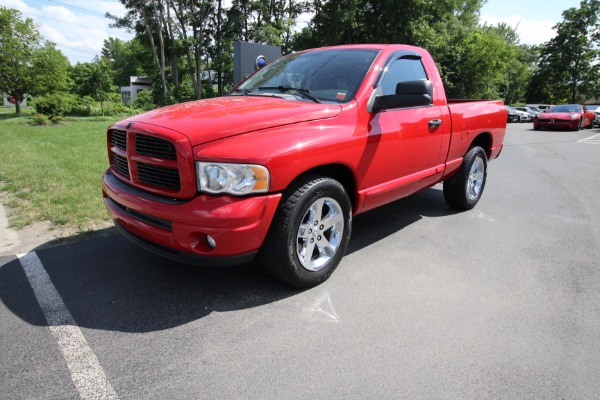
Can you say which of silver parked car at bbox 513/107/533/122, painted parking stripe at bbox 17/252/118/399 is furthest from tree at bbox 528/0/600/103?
painted parking stripe at bbox 17/252/118/399

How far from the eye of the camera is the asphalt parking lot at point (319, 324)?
2.11m

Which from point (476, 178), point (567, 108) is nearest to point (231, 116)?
point (476, 178)

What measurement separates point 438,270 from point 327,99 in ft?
5.85

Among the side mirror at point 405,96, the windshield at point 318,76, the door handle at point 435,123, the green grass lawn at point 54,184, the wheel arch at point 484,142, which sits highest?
the windshield at point 318,76

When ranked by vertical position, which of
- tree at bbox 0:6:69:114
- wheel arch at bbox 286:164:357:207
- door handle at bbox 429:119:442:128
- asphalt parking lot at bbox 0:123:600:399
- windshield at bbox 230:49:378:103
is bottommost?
asphalt parking lot at bbox 0:123:600:399

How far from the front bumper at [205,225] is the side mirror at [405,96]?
1272mm

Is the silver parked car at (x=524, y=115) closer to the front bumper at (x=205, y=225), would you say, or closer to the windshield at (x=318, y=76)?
the windshield at (x=318, y=76)

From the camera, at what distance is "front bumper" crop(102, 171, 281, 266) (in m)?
2.46

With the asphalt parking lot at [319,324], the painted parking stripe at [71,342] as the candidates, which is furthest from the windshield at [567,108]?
the painted parking stripe at [71,342]

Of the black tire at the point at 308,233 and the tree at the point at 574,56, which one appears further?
the tree at the point at 574,56

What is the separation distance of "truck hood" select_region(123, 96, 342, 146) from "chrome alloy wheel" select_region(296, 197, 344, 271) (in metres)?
0.66

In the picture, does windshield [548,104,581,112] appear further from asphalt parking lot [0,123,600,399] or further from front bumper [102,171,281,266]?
front bumper [102,171,281,266]

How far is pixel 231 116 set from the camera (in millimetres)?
2805

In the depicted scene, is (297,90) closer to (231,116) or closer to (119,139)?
(231,116)
